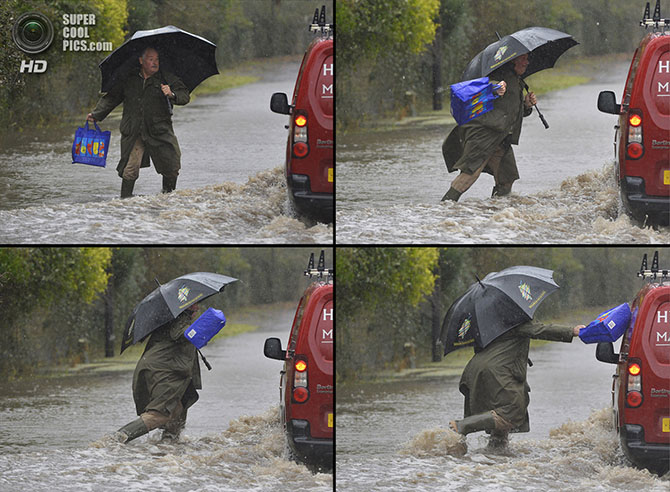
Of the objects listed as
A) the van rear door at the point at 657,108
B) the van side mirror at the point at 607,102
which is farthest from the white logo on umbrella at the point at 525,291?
the van side mirror at the point at 607,102

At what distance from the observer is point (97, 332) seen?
9555mm

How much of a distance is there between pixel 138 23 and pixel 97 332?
7.71 feet

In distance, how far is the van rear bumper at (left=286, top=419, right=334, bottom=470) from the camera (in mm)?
8414

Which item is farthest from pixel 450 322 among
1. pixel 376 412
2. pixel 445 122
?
pixel 445 122

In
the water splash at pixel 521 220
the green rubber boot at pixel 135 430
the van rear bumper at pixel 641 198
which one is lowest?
the green rubber boot at pixel 135 430

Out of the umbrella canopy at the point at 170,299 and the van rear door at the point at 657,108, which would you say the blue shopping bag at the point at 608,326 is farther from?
the umbrella canopy at the point at 170,299

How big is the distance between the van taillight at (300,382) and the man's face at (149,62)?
254 cm

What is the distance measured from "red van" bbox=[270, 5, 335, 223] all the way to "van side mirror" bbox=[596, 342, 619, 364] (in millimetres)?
2227

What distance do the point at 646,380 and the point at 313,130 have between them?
289 cm

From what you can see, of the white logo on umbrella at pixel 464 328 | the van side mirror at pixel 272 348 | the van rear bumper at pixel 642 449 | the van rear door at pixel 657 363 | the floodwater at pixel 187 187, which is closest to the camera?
the van rear door at pixel 657 363

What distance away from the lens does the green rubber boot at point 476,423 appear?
870 cm

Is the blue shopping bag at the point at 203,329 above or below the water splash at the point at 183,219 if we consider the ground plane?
below

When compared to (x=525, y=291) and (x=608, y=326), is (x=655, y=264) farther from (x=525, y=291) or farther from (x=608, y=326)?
(x=525, y=291)

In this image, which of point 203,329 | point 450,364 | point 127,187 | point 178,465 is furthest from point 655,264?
point 127,187
